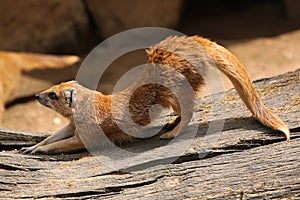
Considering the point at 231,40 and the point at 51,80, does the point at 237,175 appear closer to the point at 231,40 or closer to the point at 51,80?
the point at 51,80

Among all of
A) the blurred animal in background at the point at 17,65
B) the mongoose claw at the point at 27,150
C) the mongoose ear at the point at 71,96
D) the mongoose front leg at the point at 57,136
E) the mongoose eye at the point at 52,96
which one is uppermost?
the blurred animal in background at the point at 17,65

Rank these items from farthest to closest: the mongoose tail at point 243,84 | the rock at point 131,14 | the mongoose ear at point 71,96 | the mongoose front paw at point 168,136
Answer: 1. the rock at point 131,14
2. the mongoose ear at point 71,96
3. the mongoose front paw at point 168,136
4. the mongoose tail at point 243,84

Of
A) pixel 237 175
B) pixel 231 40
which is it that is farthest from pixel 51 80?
pixel 237 175

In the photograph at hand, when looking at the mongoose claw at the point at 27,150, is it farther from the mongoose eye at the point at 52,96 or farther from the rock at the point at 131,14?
the rock at the point at 131,14

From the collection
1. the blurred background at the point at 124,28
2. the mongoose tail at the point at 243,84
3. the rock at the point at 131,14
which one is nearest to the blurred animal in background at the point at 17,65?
the blurred background at the point at 124,28

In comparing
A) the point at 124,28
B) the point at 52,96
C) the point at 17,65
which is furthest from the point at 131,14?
the point at 52,96

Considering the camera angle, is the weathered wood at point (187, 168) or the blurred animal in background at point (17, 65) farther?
the blurred animal in background at point (17, 65)
